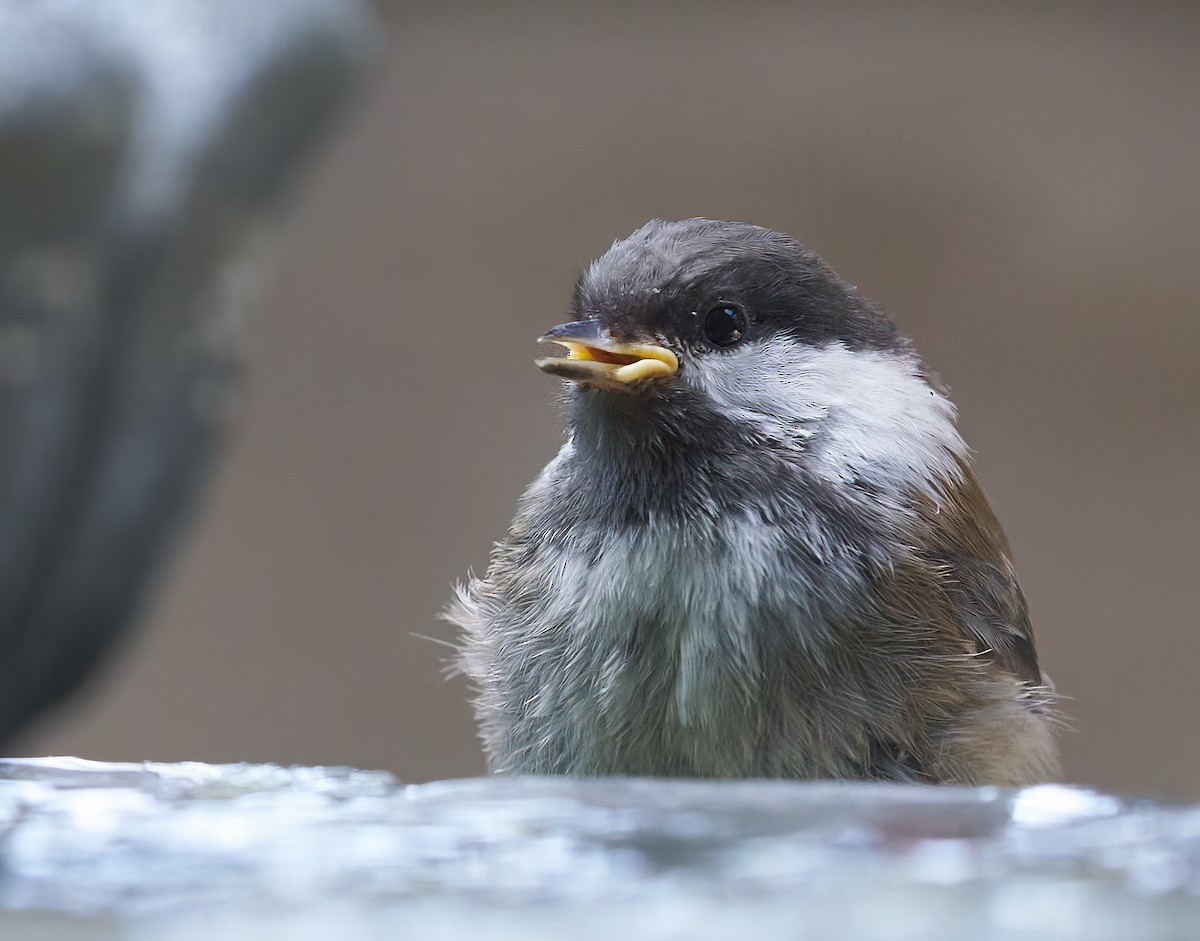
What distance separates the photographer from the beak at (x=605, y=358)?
51.8 inches

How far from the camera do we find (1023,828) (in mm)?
728

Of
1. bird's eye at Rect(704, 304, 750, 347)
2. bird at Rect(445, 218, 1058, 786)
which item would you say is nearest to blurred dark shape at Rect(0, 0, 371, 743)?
bird at Rect(445, 218, 1058, 786)

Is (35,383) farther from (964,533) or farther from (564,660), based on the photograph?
(964,533)

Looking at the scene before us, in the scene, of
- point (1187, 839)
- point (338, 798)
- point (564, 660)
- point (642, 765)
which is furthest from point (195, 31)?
point (1187, 839)

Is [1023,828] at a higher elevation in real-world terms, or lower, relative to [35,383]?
lower

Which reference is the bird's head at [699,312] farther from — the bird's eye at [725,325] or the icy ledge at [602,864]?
the icy ledge at [602,864]

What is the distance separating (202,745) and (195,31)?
2.15 meters

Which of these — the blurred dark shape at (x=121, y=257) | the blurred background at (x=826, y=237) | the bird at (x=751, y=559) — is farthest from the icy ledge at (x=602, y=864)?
the blurred background at (x=826, y=237)

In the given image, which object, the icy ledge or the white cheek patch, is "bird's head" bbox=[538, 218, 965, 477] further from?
the icy ledge

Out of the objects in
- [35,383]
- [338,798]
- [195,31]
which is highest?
[195,31]

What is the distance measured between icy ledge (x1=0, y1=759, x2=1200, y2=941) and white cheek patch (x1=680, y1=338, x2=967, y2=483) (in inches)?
22.5

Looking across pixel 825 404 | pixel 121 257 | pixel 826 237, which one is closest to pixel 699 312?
pixel 825 404

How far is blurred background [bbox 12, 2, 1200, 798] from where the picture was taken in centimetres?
335

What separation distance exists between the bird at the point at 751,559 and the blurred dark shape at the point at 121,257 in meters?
0.85
